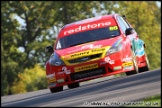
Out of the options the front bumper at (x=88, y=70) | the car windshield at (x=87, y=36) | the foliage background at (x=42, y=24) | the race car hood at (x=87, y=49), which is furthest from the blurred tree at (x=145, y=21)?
the front bumper at (x=88, y=70)

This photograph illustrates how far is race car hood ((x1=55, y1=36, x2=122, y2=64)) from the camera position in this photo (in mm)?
13594

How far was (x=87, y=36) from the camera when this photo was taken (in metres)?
15.1

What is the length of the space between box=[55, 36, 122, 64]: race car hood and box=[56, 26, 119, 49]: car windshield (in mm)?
515

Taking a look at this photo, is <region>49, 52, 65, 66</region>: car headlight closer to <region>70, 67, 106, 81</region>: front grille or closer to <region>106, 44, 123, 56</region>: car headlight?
<region>70, 67, 106, 81</region>: front grille

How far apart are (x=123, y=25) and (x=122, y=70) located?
247 cm

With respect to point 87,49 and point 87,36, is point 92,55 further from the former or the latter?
point 87,36

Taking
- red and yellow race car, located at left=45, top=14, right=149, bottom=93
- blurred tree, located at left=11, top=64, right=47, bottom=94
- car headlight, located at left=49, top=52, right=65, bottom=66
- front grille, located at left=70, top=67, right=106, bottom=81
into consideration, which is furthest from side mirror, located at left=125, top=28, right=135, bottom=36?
blurred tree, located at left=11, top=64, right=47, bottom=94

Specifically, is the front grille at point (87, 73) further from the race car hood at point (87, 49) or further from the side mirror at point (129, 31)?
the side mirror at point (129, 31)

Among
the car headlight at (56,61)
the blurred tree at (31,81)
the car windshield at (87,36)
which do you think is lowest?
the blurred tree at (31,81)

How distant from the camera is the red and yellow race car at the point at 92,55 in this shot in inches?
534

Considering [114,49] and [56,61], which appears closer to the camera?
[114,49]

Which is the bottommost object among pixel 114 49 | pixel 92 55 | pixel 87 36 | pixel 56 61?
pixel 56 61

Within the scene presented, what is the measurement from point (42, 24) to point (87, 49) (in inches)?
1729

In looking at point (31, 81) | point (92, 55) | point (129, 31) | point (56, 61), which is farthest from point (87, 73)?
point (31, 81)
